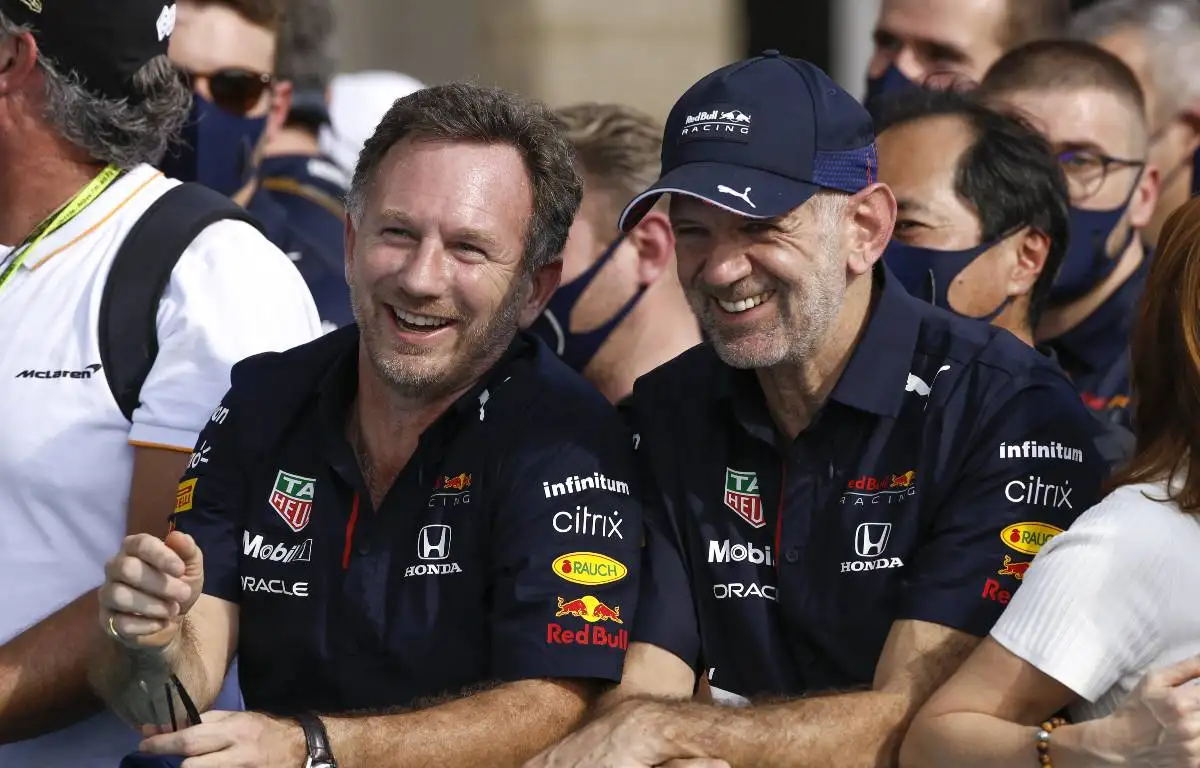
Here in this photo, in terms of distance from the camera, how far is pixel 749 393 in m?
3.73

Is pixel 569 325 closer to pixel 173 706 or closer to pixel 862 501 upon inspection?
pixel 862 501

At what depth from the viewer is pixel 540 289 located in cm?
391

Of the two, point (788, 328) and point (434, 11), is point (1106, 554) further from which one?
point (434, 11)

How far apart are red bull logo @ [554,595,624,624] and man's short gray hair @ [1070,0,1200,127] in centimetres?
343

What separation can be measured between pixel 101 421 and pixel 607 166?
1.80m

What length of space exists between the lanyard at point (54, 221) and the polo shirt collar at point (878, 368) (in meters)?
1.35

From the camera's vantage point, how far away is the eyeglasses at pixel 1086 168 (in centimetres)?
521

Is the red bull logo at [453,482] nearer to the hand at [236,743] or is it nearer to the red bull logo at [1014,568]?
the hand at [236,743]

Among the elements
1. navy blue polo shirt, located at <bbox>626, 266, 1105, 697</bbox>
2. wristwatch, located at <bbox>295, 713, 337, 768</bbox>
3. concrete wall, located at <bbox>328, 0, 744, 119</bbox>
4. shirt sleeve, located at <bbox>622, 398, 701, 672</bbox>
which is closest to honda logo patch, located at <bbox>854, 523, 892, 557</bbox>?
navy blue polo shirt, located at <bbox>626, 266, 1105, 697</bbox>

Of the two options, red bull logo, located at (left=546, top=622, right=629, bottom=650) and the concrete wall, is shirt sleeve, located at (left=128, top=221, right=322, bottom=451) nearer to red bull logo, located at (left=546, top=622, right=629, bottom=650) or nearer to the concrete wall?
red bull logo, located at (left=546, top=622, right=629, bottom=650)

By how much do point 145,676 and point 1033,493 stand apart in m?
1.60

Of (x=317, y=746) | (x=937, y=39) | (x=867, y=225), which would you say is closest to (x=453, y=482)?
(x=317, y=746)

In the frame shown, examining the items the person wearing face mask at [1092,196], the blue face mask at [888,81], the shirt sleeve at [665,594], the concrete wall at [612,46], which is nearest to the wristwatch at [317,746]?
the shirt sleeve at [665,594]

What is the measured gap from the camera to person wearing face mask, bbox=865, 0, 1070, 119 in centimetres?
590
